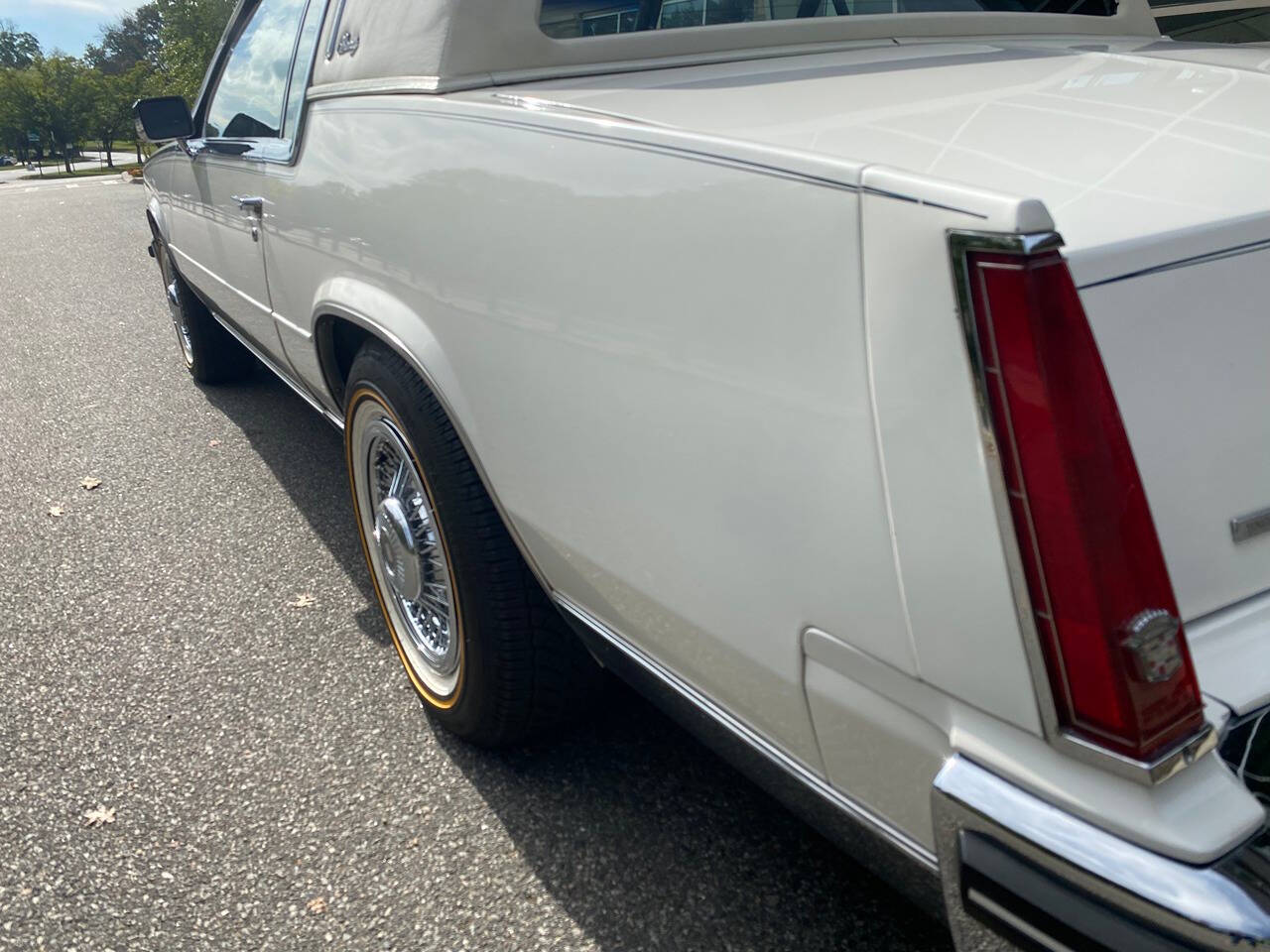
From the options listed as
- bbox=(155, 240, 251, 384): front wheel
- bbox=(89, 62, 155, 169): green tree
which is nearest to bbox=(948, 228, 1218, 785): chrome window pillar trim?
bbox=(155, 240, 251, 384): front wheel

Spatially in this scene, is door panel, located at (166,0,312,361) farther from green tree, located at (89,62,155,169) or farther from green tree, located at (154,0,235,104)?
green tree, located at (89,62,155,169)

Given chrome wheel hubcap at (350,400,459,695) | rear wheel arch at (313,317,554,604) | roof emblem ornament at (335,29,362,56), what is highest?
roof emblem ornament at (335,29,362,56)

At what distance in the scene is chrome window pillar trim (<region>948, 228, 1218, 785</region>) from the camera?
107 cm

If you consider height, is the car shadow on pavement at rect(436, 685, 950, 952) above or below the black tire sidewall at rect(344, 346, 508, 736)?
below

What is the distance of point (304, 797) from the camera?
7.82 feet

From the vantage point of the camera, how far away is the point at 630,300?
4.89 feet

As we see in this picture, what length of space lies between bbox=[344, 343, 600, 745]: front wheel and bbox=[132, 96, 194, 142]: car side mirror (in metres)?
1.94

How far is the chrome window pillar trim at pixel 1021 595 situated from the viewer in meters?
1.07

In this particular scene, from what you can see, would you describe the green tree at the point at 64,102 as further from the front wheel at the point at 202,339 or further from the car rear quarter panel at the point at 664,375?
the car rear quarter panel at the point at 664,375

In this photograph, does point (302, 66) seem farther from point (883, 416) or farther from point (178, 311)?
point (178, 311)

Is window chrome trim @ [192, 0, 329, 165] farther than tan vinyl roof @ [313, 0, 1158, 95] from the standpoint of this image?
Yes

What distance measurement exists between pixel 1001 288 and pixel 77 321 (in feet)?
26.8

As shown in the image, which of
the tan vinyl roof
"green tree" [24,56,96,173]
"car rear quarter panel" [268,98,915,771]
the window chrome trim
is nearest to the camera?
"car rear quarter panel" [268,98,915,771]

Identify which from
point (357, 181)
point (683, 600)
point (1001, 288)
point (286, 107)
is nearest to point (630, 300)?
point (683, 600)
